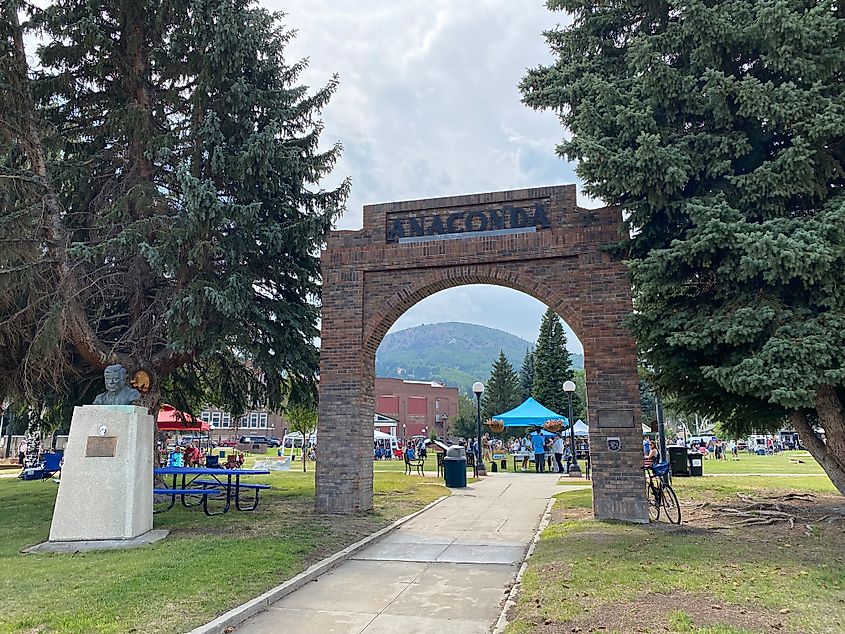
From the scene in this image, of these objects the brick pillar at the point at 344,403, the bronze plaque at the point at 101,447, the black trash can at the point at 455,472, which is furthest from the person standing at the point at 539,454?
the bronze plaque at the point at 101,447

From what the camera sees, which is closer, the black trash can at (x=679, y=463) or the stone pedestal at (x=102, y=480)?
the stone pedestal at (x=102, y=480)

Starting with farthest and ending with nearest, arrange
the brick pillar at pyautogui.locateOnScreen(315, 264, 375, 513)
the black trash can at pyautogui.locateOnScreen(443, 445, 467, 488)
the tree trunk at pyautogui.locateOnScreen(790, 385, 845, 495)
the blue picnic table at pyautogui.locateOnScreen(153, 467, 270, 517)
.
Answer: the black trash can at pyautogui.locateOnScreen(443, 445, 467, 488)
the brick pillar at pyautogui.locateOnScreen(315, 264, 375, 513)
the blue picnic table at pyautogui.locateOnScreen(153, 467, 270, 517)
the tree trunk at pyautogui.locateOnScreen(790, 385, 845, 495)

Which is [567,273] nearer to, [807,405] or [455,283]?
[455,283]

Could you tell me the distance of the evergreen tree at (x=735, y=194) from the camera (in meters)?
7.86

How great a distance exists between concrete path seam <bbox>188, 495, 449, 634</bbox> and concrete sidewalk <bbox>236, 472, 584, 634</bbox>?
0.07 metres

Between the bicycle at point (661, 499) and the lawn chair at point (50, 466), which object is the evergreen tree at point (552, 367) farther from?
the bicycle at point (661, 499)

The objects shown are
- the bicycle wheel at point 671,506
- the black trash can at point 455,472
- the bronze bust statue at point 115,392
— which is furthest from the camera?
the black trash can at point 455,472

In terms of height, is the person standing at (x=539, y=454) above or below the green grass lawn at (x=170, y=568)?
above

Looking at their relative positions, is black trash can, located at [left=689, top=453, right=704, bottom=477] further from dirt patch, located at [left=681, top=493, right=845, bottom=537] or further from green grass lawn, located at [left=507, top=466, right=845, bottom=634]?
green grass lawn, located at [left=507, top=466, right=845, bottom=634]

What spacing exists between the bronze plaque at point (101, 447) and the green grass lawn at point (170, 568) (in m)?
1.42

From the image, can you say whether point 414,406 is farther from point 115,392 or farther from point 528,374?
point 115,392

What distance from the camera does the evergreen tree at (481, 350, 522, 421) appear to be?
200ft

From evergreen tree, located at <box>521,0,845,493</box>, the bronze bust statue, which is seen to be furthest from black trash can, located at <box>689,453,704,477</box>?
the bronze bust statue

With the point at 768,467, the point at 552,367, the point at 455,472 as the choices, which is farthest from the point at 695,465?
the point at 552,367
